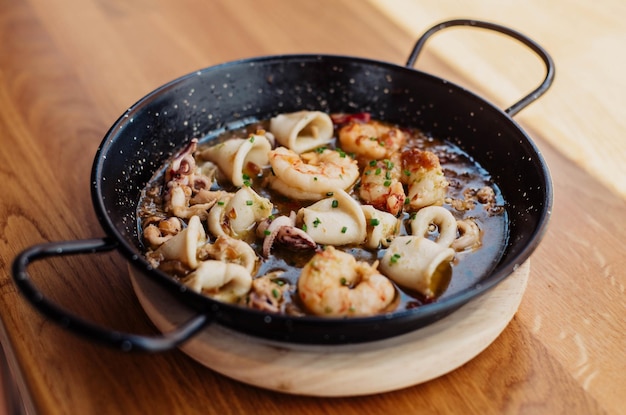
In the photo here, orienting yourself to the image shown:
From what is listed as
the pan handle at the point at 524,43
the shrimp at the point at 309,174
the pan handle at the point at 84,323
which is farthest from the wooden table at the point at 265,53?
the shrimp at the point at 309,174

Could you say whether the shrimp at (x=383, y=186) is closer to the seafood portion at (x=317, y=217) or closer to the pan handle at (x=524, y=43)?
the seafood portion at (x=317, y=217)

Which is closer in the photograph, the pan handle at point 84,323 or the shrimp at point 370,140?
the pan handle at point 84,323

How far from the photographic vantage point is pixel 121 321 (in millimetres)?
2113

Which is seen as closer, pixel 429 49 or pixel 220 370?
pixel 220 370

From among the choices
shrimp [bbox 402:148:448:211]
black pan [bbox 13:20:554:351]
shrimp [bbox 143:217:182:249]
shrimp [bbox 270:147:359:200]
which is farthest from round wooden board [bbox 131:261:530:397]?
shrimp [bbox 270:147:359:200]

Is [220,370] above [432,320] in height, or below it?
below

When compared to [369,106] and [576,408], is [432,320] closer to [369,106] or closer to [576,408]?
[576,408]

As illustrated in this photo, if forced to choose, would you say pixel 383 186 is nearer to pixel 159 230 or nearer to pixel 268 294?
pixel 268 294

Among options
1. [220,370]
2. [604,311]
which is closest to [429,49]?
[604,311]

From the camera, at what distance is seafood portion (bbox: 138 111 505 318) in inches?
79.3

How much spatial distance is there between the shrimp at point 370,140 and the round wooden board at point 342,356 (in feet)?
3.03

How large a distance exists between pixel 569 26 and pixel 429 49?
2.98 ft

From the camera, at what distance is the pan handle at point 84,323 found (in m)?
1.53

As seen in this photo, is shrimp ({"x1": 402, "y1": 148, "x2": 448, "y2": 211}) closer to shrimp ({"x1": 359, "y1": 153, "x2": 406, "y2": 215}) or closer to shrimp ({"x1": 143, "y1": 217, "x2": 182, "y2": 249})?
shrimp ({"x1": 359, "y1": 153, "x2": 406, "y2": 215})
